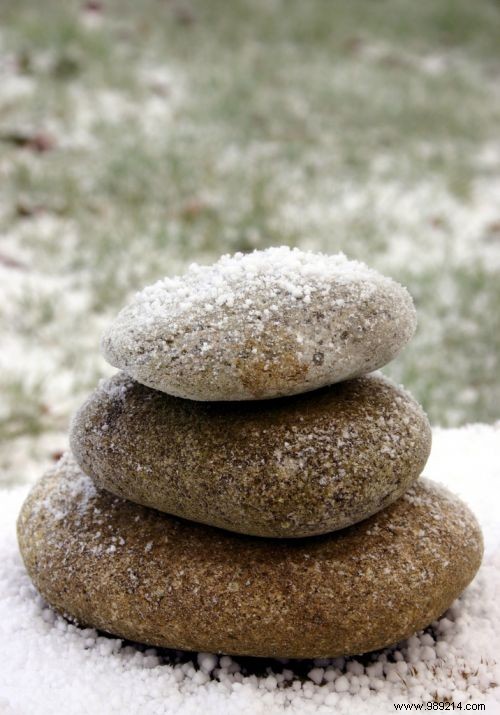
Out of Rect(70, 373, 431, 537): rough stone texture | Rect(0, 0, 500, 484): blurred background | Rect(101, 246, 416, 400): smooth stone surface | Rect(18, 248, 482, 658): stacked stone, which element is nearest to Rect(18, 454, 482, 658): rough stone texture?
Rect(18, 248, 482, 658): stacked stone

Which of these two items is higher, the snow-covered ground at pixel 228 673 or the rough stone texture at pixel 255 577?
the rough stone texture at pixel 255 577

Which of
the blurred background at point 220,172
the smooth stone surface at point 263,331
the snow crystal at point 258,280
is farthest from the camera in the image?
the blurred background at point 220,172

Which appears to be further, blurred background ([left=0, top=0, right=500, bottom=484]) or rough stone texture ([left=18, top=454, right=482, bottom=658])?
blurred background ([left=0, top=0, right=500, bottom=484])

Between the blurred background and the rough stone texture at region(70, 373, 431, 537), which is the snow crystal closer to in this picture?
the rough stone texture at region(70, 373, 431, 537)

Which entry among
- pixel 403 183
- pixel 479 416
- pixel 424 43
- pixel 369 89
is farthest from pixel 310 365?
pixel 424 43

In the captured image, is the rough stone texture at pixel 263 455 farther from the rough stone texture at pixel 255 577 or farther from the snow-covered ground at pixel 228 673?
the snow-covered ground at pixel 228 673

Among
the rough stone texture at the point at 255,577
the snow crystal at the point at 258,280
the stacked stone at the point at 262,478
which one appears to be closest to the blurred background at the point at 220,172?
the rough stone texture at the point at 255,577

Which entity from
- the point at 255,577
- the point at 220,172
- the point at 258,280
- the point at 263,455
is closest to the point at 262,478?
the point at 263,455
